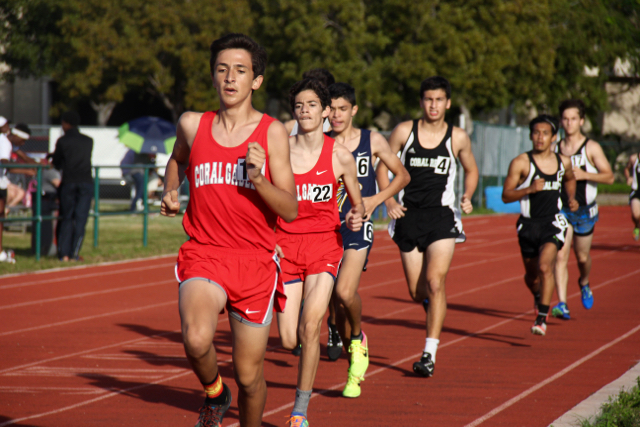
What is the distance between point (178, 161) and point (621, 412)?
293 cm

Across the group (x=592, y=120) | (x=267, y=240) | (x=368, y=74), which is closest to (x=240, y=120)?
(x=267, y=240)

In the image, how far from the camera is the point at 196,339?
3863 mm

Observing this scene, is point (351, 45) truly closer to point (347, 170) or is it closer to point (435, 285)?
point (435, 285)

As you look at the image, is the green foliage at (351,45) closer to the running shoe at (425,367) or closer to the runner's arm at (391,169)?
the runner's arm at (391,169)

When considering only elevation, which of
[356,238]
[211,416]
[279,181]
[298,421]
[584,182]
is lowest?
[298,421]

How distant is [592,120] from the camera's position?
3834 cm

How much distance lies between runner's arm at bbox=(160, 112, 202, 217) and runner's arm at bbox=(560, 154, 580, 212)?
5.50 meters

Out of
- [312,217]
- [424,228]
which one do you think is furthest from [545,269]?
[312,217]

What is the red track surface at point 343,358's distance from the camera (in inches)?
216

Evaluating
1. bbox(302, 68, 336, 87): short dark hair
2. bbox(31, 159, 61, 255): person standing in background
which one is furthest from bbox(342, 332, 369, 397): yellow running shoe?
bbox(31, 159, 61, 255): person standing in background

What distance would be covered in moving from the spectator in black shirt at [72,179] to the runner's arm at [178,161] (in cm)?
907

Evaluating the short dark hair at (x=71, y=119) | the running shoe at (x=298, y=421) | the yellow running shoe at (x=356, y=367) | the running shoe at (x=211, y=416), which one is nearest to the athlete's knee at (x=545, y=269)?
the yellow running shoe at (x=356, y=367)

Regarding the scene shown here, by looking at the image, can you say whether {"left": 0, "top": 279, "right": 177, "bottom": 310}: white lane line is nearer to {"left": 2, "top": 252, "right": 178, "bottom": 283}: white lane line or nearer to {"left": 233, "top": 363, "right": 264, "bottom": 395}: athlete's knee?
{"left": 2, "top": 252, "right": 178, "bottom": 283}: white lane line

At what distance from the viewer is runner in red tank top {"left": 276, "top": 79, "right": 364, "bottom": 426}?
17.8ft
